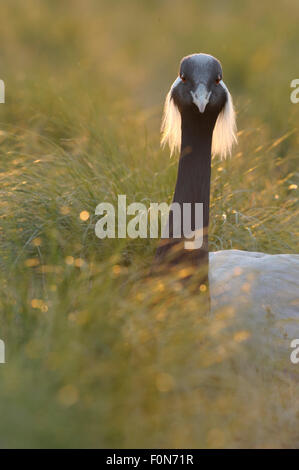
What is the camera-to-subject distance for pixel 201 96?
9.28 ft

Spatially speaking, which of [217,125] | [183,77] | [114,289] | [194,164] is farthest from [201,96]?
[114,289]

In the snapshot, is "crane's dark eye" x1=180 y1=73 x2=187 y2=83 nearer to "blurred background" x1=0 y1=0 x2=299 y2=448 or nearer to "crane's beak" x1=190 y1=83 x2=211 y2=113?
"crane's beak" x1=190 y1=83 x2=211 y2=113

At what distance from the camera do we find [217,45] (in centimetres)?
842

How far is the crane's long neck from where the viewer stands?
302 centimetres

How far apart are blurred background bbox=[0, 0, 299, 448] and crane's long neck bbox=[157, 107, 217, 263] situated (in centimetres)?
39

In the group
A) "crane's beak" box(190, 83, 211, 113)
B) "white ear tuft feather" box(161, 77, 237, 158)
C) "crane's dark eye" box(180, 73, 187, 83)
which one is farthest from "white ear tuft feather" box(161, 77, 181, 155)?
"crane's beak" box(190, 83, 211, 113)

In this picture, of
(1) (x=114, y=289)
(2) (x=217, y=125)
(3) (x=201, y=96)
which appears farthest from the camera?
(2) (x=217, y=125)

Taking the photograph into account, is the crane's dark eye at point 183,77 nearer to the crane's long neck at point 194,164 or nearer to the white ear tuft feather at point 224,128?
the crane's long neck at point 194,164

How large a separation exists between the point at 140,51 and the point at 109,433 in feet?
25.3

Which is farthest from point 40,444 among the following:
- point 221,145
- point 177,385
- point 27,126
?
point 27,126

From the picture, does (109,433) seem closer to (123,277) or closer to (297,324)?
(123,277)

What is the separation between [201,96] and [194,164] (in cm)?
35

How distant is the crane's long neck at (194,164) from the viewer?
3016 millimetres

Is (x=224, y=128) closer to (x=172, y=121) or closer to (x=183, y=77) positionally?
(x=172, y=121)
